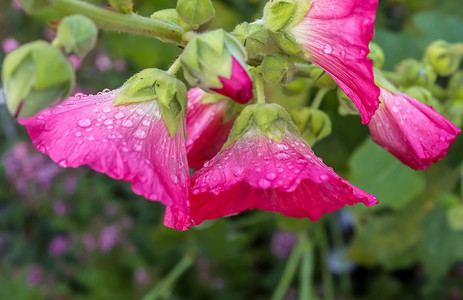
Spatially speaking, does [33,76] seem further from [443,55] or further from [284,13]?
[443,55]

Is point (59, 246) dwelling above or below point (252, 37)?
below

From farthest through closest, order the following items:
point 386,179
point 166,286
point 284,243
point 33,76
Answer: point 284,243 → point 166,286 → point 386,179 → point 33,76

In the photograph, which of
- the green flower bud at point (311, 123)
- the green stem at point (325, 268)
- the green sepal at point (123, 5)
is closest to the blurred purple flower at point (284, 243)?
the green stem at point (325, 268)

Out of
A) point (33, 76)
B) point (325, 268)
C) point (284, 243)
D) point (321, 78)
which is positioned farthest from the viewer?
point (284, 243)

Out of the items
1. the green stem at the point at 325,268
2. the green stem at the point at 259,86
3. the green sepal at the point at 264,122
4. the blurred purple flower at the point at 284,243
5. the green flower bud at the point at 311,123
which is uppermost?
the green stem at the point at 259,86

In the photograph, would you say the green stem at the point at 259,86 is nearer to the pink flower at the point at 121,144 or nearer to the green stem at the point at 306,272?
the pink flower at the point at 121,144

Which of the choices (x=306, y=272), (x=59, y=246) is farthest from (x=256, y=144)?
(x=59, y=246)

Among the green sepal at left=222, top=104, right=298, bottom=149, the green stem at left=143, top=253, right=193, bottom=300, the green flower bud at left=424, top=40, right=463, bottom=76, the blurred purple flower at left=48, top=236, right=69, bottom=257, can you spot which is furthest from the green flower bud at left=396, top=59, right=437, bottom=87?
the blurred purple flower at left=48, top=236, right=69, bottom=257
